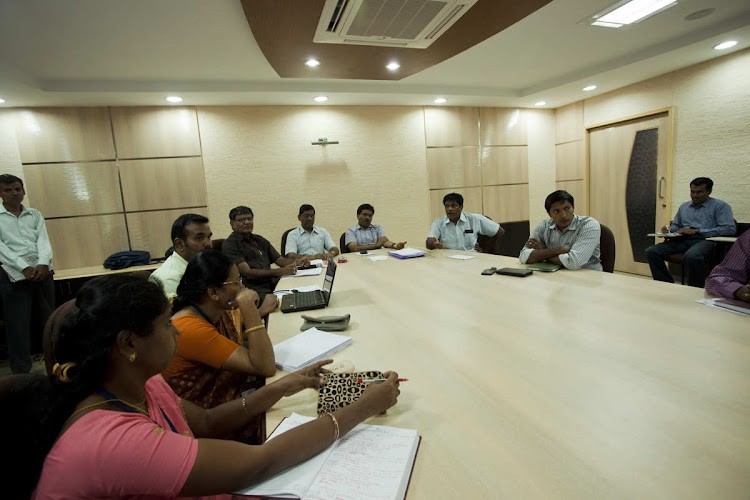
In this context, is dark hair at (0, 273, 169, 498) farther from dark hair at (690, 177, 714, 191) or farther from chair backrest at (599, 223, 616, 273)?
dark hair at (690, 177, 714, 191)

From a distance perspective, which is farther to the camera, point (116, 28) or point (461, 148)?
point (461, 148)

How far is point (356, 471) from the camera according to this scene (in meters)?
0.79

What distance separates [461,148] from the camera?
555 centimetres

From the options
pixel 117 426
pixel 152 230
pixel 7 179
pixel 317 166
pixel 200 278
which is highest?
pixel 317 166

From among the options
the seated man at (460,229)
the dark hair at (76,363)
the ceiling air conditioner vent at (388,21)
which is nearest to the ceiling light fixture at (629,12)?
the ceiling air conditioner vent at (388,21)

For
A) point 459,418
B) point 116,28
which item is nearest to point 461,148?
point 116,28

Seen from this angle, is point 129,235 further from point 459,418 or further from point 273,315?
point 459,418

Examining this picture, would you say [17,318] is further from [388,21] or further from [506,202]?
[506,202]

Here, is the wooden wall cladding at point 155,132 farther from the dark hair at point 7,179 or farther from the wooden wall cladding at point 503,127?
the wooden wall cladding at point 503,127

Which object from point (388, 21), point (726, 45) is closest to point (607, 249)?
point (388, 21)

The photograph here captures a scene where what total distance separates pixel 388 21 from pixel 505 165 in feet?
12.7

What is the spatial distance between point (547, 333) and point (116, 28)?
11.4 feet

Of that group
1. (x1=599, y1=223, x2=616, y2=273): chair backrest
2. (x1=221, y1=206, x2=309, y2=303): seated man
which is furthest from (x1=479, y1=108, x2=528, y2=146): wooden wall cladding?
(x1=221, y1=206, x2=309, y2=303): seated man

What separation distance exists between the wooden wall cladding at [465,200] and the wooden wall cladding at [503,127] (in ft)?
2.50
